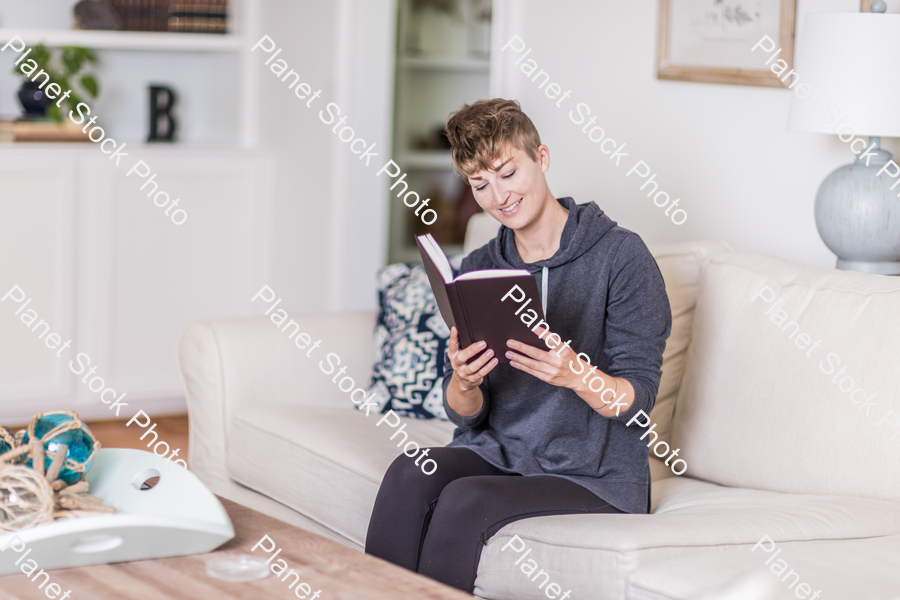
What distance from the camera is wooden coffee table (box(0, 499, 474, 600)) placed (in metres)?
1.16

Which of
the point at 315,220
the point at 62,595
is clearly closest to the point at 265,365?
the point at 62,595

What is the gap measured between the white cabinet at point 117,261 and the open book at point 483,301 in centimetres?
228

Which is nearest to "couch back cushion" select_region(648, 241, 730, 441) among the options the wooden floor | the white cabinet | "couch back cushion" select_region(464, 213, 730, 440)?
"couch back cushion" select_region(464, 213, 730, 440)

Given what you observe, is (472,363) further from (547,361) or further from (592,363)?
(592,363)

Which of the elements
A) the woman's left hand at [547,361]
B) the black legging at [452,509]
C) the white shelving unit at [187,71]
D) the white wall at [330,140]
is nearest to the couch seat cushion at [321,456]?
the black legging at [452,509]

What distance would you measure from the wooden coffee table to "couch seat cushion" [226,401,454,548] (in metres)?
0.57

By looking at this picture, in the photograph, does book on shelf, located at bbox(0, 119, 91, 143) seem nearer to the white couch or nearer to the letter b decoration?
the letter b decoration

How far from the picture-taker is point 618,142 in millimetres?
2885

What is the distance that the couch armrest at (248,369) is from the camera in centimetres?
227

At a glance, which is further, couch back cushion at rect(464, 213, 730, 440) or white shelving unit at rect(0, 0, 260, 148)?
white shelving unit at rect(0, 0, 260, 148)

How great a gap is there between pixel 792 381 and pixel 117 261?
2553mm

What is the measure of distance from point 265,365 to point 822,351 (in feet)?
3.92

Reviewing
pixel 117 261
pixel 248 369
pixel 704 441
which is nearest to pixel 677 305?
pixel 704 441

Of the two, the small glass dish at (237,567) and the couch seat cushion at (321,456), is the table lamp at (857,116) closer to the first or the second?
the couch seat cushion at (321,456)
